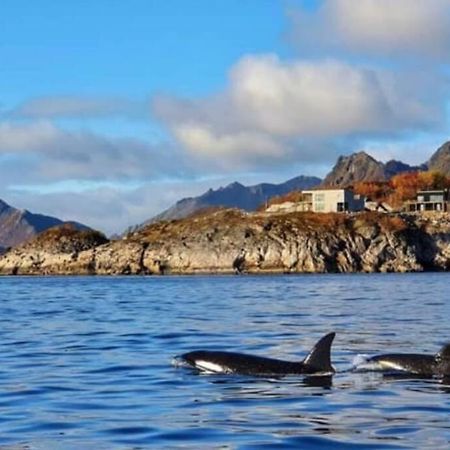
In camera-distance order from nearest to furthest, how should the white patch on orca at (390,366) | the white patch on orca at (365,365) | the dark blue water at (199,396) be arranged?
the dark blue water at (199,396) < the white patch on orca at (390,366) < the white patch on orca at (365,365)

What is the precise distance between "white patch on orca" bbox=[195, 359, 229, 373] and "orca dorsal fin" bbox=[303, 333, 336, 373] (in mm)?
2127

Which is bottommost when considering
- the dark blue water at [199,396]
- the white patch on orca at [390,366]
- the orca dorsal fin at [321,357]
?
the dark blue water at [199,396]

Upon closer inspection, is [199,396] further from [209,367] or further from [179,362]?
[179,362]

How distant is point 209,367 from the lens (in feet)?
90.8

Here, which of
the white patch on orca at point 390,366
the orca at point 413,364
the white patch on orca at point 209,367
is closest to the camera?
the orca at point 413,364

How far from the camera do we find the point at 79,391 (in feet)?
81.0

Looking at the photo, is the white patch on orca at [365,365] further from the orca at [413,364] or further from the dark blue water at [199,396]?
the dark blue water at [199,396]

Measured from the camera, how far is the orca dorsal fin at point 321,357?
26922 mm

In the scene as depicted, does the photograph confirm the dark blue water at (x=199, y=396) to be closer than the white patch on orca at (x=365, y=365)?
Yes

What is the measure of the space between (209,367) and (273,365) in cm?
172

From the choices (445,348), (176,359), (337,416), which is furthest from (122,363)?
(337,416)

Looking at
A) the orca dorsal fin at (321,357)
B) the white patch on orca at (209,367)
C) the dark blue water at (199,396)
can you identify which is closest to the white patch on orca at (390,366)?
the dark blue water at (199,396)

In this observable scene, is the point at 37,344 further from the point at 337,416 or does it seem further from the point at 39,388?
the point at 337,416

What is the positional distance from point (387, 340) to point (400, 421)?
18.6m
